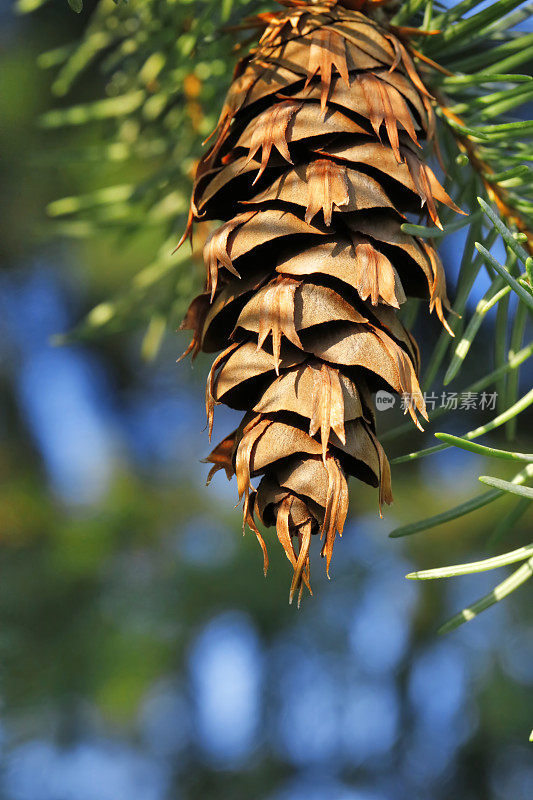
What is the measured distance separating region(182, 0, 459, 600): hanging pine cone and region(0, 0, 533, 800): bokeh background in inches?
27.9

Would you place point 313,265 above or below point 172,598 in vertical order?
above

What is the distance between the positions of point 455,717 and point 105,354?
2.87 feet

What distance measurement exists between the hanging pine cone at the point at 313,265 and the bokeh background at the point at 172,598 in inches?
27.9

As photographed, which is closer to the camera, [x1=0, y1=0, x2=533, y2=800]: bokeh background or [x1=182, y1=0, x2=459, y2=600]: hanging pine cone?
[x1=182, y1=0, x2=459, y2=600]: hanging pine cone

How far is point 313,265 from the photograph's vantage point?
343 mm

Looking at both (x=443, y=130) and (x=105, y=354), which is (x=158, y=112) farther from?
(x=105, y=354)

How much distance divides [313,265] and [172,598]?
924 mm

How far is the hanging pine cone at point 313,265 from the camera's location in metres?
0.33

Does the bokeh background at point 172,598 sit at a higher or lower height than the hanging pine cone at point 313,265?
lower

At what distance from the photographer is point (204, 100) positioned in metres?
0.60

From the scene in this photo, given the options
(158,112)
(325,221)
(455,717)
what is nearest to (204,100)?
(158,112)

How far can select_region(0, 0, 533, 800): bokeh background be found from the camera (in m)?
1.11

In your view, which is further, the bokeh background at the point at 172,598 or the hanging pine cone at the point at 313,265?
the bokeh background at the point at 172,598

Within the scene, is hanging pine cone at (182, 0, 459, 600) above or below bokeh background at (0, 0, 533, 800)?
above
